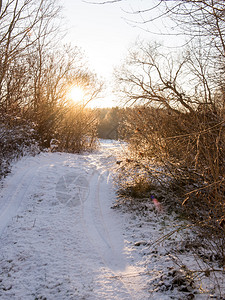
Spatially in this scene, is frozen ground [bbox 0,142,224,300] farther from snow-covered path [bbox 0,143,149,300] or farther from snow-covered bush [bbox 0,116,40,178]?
snow-covered bush [bbox 0,116,40,178]

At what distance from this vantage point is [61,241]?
15.4ft

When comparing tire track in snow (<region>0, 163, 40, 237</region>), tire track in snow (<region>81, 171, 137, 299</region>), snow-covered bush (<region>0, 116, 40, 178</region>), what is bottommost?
tire track in snow (<region>81, 171, 137, 299</region>)

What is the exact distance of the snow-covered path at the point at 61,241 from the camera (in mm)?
3328

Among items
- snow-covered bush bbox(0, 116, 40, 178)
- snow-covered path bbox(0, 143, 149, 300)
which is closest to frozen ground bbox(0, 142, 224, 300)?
snow-covered path bbox(0, 143, 149, 300)

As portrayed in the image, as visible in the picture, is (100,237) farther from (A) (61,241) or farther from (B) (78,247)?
(A) (61,241)

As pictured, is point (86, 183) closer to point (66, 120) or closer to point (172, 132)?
point (172, 132)

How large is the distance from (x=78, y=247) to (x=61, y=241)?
0.42 meters

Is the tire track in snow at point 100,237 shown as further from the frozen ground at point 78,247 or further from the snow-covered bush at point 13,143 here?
the snow-covered bush at point 13,143

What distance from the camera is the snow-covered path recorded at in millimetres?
3328

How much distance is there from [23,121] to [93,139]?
8249 mm

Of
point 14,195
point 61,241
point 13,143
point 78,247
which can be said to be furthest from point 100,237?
point 13,143

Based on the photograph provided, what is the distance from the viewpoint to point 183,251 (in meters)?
3.92

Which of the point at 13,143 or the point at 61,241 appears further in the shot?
the point at 13,143


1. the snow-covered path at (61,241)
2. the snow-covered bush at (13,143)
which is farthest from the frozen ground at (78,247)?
the snow-covered bush at (13,143)
